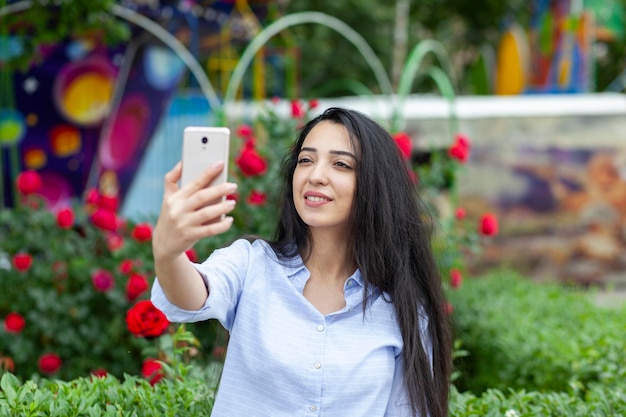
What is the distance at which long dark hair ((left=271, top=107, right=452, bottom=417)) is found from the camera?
179cm

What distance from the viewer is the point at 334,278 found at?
185cm

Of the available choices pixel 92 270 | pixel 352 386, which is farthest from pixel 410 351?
pixel 92 270

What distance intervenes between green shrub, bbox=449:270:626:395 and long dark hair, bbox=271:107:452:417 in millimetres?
981

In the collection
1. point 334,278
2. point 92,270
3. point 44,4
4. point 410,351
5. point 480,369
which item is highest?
point 44,4

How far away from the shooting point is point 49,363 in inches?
142

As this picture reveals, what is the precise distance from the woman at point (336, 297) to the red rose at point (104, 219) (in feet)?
6.61

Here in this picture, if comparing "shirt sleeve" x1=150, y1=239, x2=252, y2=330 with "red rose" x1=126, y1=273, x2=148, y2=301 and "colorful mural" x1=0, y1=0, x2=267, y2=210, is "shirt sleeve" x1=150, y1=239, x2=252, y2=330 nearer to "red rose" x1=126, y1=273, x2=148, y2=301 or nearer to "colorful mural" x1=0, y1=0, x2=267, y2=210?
"red rose" x1=126, y1=273, x2=148, y2=301

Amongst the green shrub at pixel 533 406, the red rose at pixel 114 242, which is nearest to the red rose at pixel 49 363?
the red rose at pixel 114 242

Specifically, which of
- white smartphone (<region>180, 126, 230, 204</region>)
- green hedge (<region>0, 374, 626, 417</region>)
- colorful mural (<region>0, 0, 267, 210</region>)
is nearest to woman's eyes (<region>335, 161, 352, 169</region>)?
white smartphone (<region>180, 126, 230, 204</region>)

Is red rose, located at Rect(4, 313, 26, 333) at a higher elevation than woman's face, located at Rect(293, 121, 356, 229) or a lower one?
lower

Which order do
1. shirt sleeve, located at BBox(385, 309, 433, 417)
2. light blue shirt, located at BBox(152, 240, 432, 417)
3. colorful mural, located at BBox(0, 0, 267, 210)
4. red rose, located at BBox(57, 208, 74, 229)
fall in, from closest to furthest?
light blue shirt, located at BBox(152, 240, 432, 417)
shirt sleeve, located at BBox(385, 309, 433, 417)
red rose, located at BBox(57, 208, 74, 229)
colorful mural, located at BBox(0, 0, 267, 210)

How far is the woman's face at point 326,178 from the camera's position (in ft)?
5.78

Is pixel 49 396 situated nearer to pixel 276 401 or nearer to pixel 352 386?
pixel 276 401

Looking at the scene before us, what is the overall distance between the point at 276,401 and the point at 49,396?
0.71m
